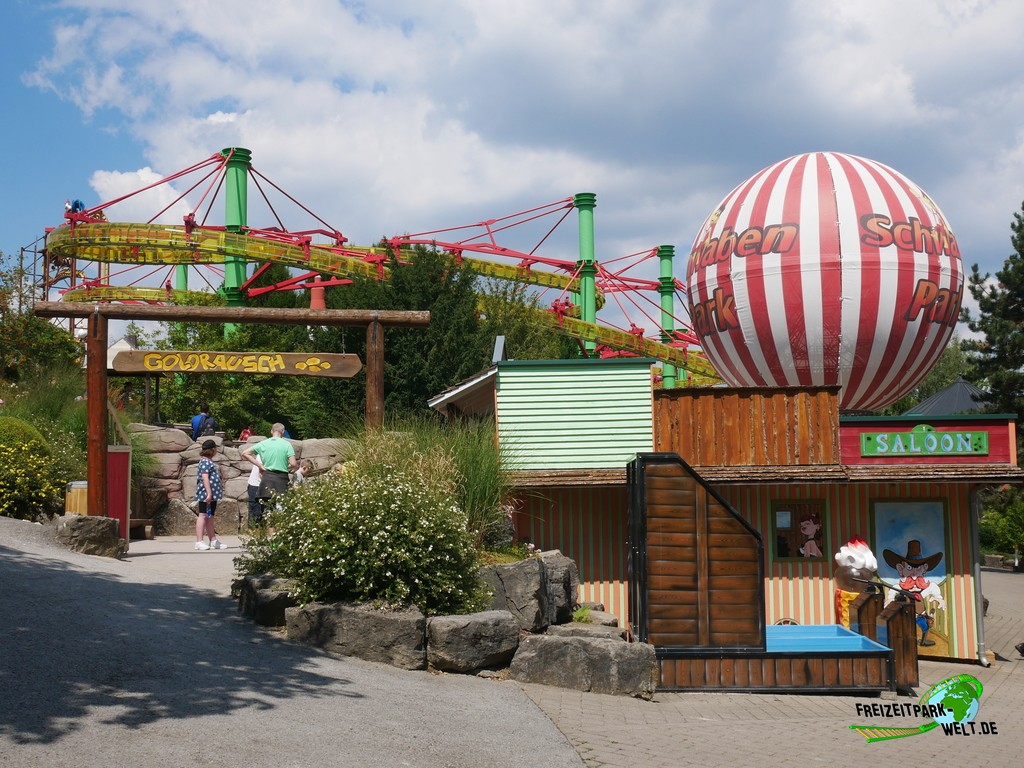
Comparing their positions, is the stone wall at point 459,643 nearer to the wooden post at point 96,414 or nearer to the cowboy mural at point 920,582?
the wooden post at point 96,414

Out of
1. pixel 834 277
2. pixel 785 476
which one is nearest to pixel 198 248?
pixel 834 277

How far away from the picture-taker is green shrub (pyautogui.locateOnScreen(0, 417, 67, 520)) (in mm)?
12570

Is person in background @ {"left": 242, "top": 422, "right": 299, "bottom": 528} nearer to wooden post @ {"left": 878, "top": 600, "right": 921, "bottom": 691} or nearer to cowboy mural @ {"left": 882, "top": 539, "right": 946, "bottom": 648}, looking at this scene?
wooden post @ {"left": 878, "top": 600, "right": 921, "bottom": 691}

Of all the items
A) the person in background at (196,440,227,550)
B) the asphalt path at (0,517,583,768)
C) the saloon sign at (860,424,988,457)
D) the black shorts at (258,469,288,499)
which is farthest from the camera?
the person in background at (196,440,227,550)

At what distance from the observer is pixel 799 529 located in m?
14.2

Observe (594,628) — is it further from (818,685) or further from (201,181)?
(201,181)

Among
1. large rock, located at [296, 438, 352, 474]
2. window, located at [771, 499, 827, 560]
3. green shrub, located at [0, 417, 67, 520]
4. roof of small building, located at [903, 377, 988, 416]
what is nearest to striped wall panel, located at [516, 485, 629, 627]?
window, located at [771, 499, 827, 560]

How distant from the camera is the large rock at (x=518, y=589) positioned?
998 cm

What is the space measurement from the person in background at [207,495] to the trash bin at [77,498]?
158 centimetres

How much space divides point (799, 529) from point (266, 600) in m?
8.03

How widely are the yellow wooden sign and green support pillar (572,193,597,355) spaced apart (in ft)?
97.4

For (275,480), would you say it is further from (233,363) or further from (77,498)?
(77,498)

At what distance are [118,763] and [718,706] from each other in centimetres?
555

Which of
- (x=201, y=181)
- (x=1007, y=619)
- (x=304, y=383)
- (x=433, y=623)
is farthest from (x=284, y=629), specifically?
(x=201, y=181)
